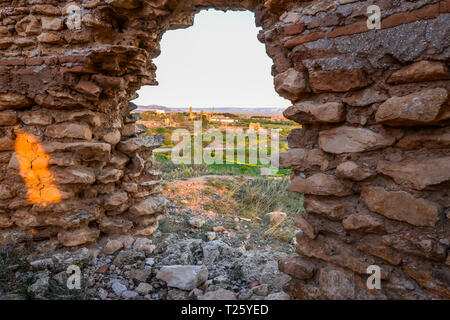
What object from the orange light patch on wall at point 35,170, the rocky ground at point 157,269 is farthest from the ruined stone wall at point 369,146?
the orange light patch on wall at point 35,170

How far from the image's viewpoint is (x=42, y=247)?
2.77 meters

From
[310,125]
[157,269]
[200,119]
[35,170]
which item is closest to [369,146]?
[310,125]

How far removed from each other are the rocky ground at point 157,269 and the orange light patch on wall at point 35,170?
1.63 feet

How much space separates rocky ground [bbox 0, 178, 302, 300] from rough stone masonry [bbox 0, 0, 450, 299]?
0.74 feet

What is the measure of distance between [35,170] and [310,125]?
8.15 ft

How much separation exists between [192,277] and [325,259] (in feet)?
3.67

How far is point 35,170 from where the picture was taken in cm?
277

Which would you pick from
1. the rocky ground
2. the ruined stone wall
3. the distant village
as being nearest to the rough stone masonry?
the ruined stone wall

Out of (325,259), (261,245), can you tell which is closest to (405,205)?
(325,259)

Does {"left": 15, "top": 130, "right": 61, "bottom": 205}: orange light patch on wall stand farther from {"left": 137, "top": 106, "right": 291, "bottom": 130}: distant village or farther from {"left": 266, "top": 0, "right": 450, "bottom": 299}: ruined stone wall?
{"left": 137, "top": 106, "right": 291, "bottom": 130}: distant village

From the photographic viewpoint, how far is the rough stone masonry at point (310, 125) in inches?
58.1

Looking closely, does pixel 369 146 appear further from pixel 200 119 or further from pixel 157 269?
pixel 200 119

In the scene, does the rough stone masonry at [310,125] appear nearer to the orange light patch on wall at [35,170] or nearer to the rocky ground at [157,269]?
the orange light patch on wall at [35,170]

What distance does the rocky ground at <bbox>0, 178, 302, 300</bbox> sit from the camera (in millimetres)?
2297
